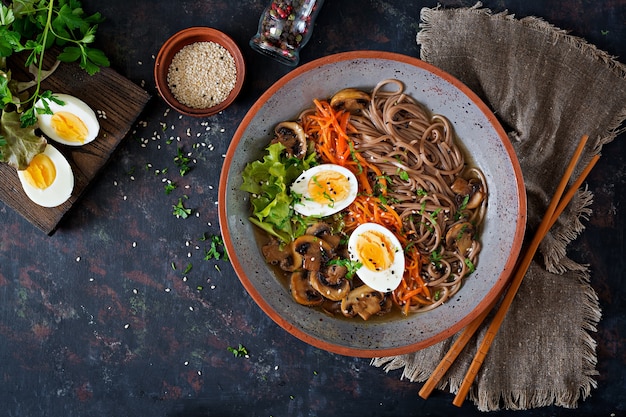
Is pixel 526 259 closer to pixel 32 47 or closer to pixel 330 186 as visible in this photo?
pixel 330 186

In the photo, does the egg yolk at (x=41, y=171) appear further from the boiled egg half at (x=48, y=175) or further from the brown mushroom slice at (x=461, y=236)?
the brown mushroom slice at (x=461, y=236)

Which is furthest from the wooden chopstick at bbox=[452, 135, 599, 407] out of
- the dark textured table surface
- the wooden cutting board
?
the wooden cutting board

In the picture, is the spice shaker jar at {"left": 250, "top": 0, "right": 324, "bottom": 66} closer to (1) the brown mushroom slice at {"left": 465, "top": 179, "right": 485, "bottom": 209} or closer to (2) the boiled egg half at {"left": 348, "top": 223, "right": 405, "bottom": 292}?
(2) the boiled egg half at {"left": 348, "top": 223, "right": 405, "bottom": 292}

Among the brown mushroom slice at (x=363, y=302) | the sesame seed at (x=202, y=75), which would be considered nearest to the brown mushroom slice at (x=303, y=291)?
the brown mushroom slice at (x=363, y=302)

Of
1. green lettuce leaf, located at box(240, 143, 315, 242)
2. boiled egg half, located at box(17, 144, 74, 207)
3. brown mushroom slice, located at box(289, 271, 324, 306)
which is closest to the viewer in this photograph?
green lettuce leaf, located at box(240, 143, 315, 242)

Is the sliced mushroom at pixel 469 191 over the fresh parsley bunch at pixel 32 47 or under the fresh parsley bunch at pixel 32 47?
over

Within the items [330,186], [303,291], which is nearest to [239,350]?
[303,291]

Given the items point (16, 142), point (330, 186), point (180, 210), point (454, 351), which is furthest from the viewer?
point (180, 210)
